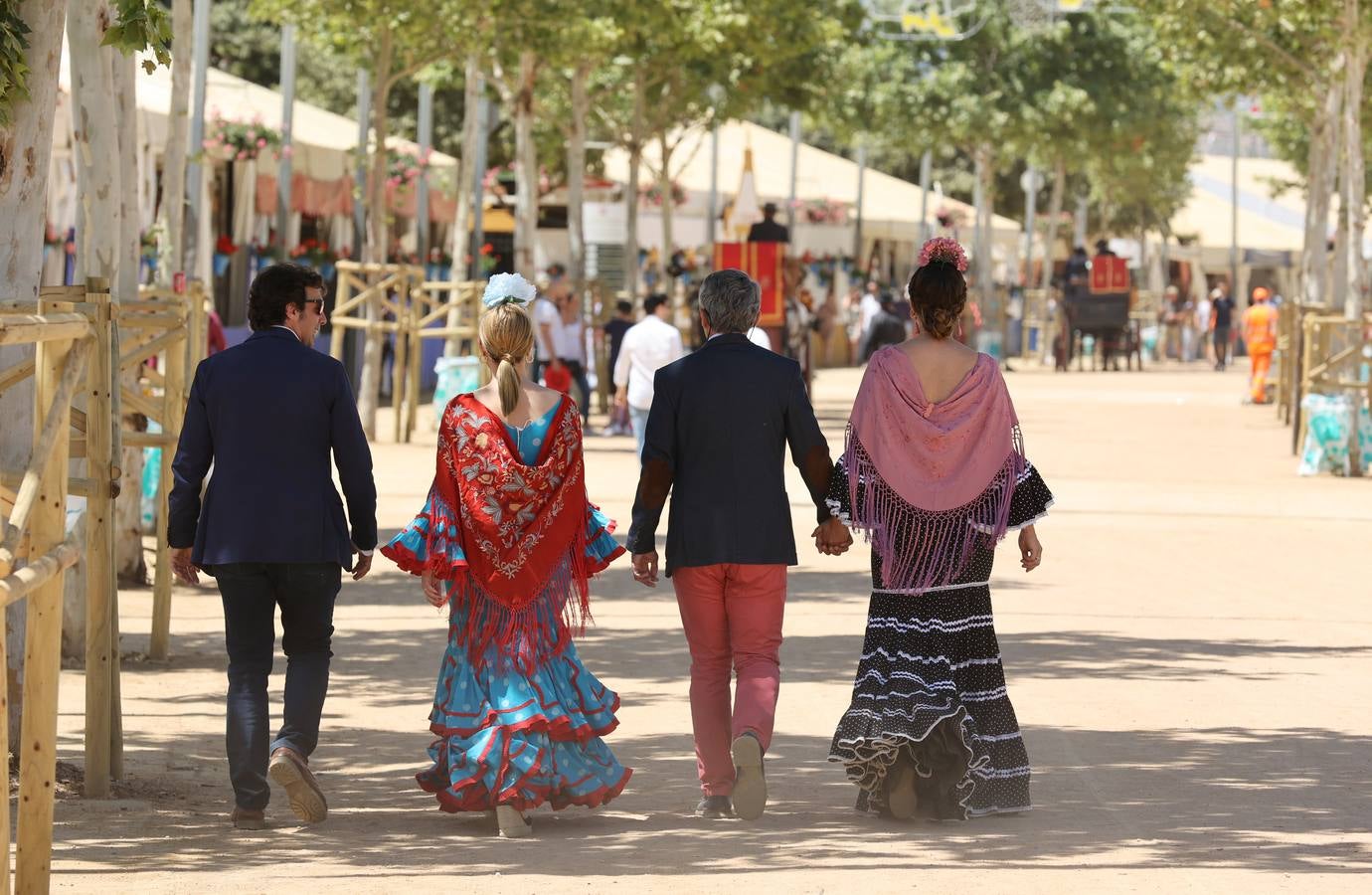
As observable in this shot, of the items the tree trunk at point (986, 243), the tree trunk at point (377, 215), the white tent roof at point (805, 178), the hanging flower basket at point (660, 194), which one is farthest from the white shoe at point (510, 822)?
the tree trunk at point (986, 243)

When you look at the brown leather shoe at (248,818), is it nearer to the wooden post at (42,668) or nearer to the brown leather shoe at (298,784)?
the brown leather shoe at (298,784)

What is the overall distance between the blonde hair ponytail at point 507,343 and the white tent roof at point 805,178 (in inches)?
1566

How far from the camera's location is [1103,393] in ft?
125

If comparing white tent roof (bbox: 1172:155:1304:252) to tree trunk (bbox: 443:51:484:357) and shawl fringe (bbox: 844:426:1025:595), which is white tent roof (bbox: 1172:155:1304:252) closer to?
tree trunk (bbox: 443:51:484:357)

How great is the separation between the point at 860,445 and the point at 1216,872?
1.73 metres

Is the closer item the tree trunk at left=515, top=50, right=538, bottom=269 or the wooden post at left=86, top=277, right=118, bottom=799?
the wooden post at left=86, top=277, right=118, bottom=799

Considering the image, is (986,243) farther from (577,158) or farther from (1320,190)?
(577,158)

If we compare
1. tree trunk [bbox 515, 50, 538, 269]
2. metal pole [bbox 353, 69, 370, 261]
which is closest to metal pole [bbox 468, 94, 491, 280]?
metal pole [bbox 353, 69, 370, 261]

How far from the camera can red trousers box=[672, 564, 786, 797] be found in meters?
7.41

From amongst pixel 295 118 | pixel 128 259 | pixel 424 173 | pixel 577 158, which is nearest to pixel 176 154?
pixel 128 259

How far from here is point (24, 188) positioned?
299 inches

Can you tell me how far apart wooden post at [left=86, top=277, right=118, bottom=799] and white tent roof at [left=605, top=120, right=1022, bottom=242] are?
39.4m

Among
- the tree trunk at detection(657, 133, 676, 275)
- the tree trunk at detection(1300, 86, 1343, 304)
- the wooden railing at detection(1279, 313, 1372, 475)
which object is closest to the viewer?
the wooden railing at detection(1279, 313, 1372, 475)

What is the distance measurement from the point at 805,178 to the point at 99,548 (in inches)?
1720
